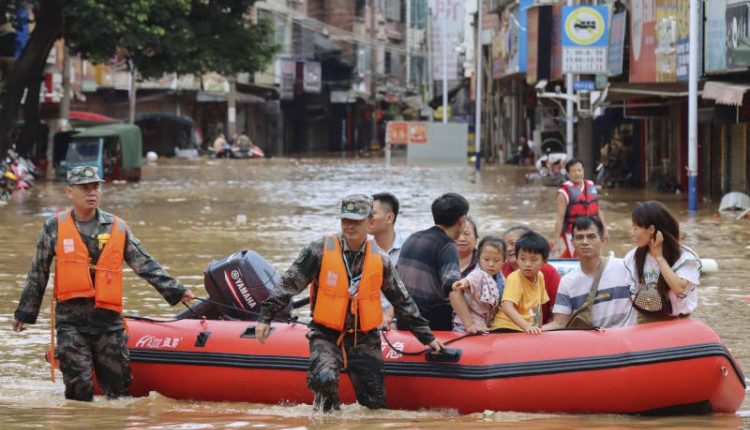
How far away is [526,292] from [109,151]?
110ft

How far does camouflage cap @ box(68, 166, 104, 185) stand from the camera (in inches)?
359

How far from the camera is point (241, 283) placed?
33.6 ft

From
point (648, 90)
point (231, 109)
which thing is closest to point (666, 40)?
point (648, 90)

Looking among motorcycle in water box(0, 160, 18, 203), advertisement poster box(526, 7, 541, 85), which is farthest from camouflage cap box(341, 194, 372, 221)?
advertisement poster box(526, 7, 541, 85)

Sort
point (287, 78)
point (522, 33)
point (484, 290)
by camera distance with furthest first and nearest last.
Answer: point (287, 78)
point (522, 33)
point (484, 290)

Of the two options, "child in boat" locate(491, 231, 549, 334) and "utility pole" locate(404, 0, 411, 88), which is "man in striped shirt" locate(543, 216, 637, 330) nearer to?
"child in boat" locate(491, 231, 549, 334)

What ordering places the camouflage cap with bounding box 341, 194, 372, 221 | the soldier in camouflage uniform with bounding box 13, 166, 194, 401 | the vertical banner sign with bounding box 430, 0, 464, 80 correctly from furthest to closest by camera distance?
the vertical banner sign with bounding box 430, 0, 464, 80, the soldier in camouflage uniform with bounding box 13, 166, 194, 401, the camouflage cap with bounding box 341, 194, 372, 221

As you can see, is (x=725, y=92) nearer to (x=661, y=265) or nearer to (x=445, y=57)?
(x=661, y=265)

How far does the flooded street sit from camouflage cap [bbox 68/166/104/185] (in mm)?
1349

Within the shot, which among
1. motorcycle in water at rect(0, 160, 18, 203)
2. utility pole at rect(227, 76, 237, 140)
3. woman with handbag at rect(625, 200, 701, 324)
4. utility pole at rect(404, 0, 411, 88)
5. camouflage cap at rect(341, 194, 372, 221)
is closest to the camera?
camouflage cap at rect(341, 194, 372, 221)

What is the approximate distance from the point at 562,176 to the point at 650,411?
98.0 ft

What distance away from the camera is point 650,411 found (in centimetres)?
891

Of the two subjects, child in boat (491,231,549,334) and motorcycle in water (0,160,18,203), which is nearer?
child in boat (491,231,549,334)

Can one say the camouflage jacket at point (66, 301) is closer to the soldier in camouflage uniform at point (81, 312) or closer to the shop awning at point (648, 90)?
the soldier in camouflage uniform at point (81, 312)
